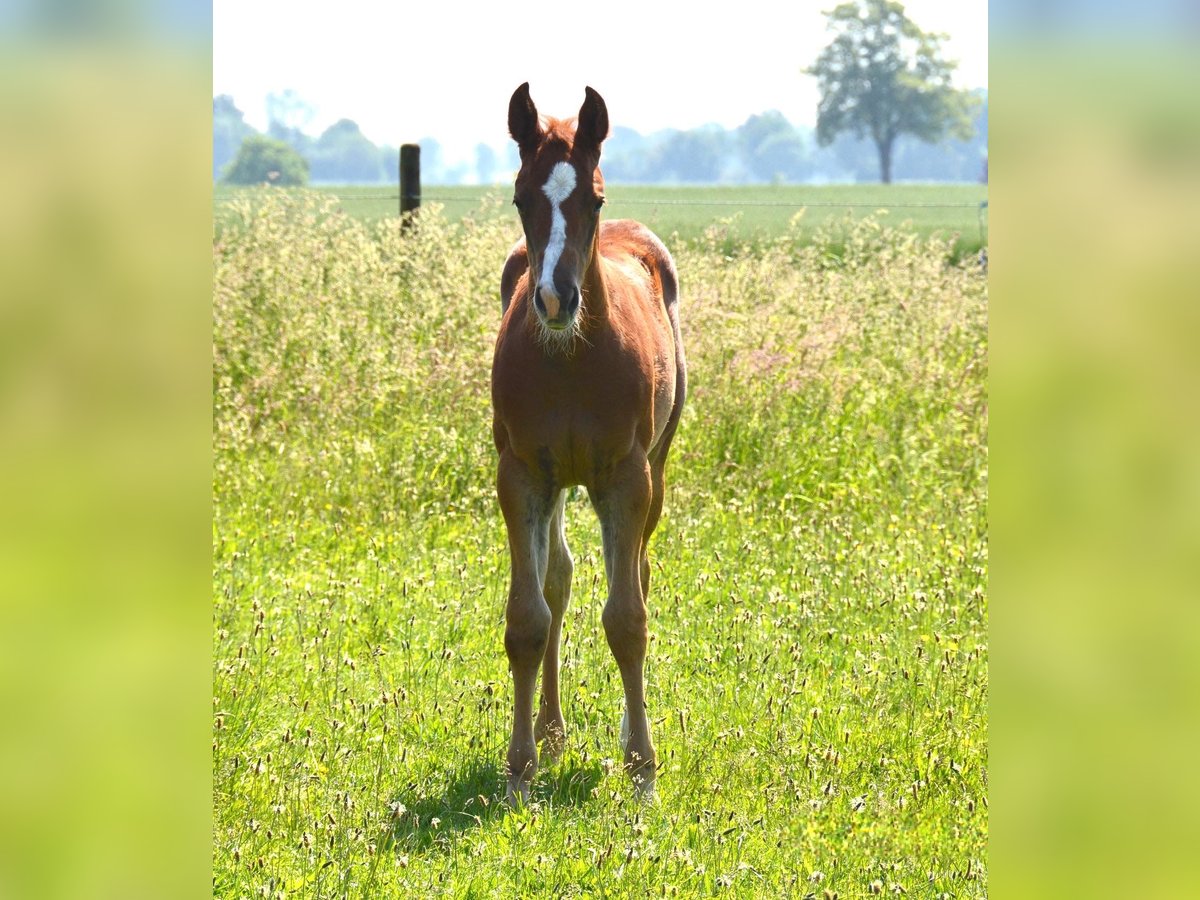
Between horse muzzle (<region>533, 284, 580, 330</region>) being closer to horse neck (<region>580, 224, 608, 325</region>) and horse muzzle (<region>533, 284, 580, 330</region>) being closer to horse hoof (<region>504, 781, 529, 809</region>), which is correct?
horse neck (<region>580, 224, 608, 325</region>)

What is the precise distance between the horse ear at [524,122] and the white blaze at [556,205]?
0.15 m

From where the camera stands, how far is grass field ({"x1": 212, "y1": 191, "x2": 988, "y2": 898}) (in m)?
3.75

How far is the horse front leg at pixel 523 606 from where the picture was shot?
14.2 feet

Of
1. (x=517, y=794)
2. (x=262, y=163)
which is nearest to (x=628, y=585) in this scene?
(x=517, y=794)

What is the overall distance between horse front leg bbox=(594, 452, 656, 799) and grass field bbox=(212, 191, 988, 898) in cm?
18

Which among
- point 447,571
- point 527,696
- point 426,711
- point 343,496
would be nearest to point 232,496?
point 343,496

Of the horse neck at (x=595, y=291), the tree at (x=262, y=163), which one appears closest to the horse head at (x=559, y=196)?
the horse neck at (x=595, y=291)

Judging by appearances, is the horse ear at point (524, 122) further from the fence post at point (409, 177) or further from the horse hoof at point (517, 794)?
the fence post at point (409, 177)

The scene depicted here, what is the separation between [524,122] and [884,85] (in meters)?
127

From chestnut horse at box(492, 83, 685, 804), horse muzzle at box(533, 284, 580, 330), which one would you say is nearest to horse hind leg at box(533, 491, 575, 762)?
chestnut horse at box(492, 83, 685, 804)
